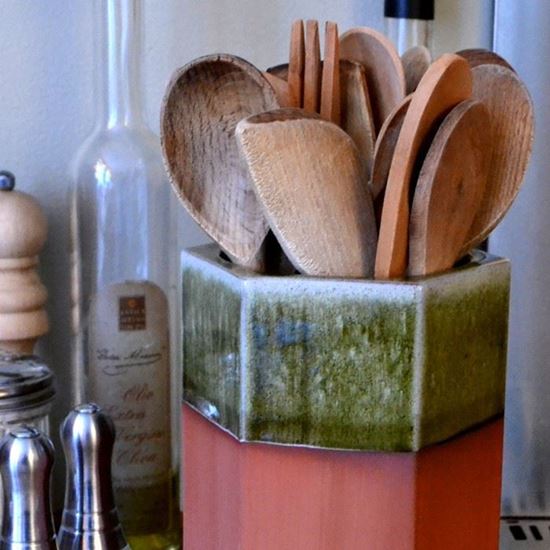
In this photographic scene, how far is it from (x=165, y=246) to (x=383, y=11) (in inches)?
7.3

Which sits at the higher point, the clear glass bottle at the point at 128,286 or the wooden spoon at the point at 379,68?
the wooden spoon at the point at 379,68

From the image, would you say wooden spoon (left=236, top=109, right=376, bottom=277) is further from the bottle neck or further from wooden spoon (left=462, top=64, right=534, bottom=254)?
the bottle neck

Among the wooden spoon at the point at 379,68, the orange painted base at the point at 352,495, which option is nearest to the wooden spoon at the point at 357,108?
the wooden spoon at the point at 379,68

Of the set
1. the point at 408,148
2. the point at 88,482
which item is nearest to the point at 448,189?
the point at 408,148

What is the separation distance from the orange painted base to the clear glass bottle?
12 centimetres

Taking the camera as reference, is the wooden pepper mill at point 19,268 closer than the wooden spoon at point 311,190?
No

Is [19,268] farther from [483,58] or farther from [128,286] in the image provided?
[483,58]

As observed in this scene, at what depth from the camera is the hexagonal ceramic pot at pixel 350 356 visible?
0.30 m

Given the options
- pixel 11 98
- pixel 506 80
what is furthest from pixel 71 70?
pixel 506 80

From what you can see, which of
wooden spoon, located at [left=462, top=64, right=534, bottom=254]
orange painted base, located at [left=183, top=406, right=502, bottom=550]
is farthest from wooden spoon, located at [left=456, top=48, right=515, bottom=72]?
orange painted base, located at [left=183, top=406, right=502, bottom=550]

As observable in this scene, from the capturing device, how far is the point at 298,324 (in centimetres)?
30

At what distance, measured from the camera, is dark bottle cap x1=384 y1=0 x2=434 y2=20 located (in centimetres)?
51

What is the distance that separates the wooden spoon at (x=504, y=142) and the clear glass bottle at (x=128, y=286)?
18 centimetres

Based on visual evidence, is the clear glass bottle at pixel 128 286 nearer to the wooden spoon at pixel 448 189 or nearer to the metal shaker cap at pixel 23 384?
the metal shaker cap at pixel 23 384
